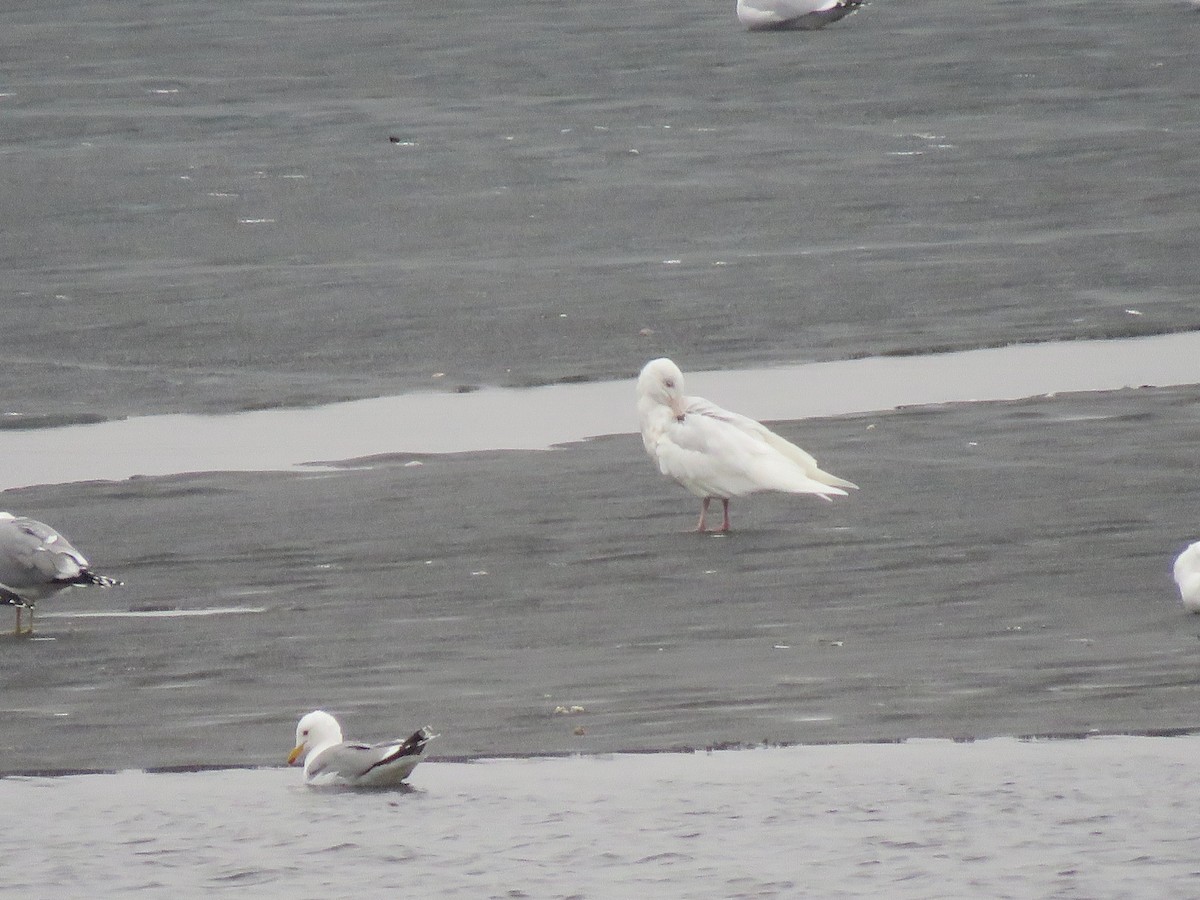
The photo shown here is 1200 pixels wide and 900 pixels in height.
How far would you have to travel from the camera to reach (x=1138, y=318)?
16.6 meters

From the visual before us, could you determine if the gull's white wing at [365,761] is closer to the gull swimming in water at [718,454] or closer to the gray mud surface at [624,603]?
the gray mud surface at [624,603]

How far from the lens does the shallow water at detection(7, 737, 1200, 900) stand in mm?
7188

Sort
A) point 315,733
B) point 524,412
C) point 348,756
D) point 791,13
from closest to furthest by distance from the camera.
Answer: point 348,756 < point 315,733 < point 524,412 < point 791,13

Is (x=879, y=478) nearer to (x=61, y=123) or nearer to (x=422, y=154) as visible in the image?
(x=422, y=154)

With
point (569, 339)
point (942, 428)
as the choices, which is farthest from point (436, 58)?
point (942, 428)

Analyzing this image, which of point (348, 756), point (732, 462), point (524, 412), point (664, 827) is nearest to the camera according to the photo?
point (664, 827)

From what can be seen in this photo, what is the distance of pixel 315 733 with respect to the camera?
810 centimetres

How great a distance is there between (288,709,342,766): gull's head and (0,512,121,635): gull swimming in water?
80.8 inches

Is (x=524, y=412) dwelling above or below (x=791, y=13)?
below

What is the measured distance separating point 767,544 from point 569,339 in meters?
5.44

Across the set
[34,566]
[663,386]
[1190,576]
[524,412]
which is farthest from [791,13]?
[1190,576]

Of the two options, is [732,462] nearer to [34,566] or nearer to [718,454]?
[718,454]

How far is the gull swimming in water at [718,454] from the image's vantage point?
1123 centimetres

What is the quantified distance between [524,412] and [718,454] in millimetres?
3382
